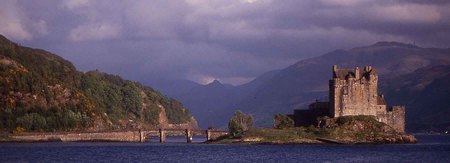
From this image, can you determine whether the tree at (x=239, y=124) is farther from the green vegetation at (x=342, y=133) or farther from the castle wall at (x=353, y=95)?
the castle wall at (x=353, y=95)

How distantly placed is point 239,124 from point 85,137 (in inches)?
1421

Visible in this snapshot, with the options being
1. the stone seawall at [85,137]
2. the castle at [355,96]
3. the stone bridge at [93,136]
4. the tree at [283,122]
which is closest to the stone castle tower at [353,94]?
the castle at [355,96]

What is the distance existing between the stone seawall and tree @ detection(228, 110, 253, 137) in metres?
32.2

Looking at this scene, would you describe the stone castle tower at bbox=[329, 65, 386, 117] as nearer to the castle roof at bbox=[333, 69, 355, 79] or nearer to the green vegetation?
the castle roof at bbox=[333, 69, 355, 79]

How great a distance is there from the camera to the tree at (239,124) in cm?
16462

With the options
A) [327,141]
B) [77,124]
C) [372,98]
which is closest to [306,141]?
[327,141]

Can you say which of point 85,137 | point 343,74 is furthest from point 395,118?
point 85,137

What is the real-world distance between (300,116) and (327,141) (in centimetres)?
1345

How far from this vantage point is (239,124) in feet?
549

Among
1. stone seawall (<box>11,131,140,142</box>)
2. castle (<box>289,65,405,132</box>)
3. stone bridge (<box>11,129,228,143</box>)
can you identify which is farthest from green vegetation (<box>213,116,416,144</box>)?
stone seawall (<box>11,131,140,142</box>)

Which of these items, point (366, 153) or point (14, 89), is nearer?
point (366, 153)

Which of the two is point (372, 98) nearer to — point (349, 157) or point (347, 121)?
point (347, 121)

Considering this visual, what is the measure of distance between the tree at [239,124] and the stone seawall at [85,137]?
106ft

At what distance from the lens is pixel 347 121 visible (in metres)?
150
